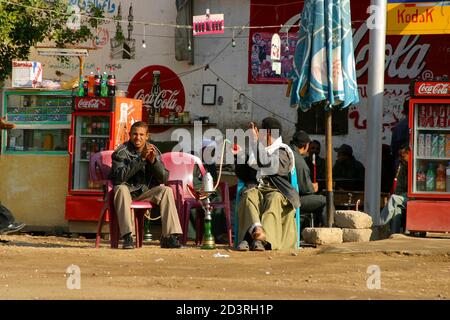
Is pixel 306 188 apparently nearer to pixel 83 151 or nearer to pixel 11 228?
pixel 11 228

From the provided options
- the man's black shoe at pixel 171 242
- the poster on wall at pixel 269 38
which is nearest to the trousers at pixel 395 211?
the man's black shoe at pixel 171 242

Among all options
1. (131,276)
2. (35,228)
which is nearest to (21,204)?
(35,228)

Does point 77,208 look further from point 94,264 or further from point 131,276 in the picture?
point 131,276

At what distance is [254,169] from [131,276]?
301 cm

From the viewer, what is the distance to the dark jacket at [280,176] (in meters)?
12.1

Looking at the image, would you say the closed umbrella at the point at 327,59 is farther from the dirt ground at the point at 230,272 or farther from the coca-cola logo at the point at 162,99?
the coca-cola logo at the point at 162,99

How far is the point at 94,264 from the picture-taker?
34.6 ft

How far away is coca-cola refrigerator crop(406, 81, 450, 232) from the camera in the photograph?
13.8 metres

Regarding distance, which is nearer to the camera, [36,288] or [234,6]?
[36,288]

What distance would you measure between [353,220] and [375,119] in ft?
5.51

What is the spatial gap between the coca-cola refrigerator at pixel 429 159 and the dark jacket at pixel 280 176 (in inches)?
91.8

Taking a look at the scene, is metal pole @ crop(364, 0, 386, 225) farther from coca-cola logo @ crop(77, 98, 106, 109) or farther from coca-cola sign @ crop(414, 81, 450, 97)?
coca-cola logo @ crop(77, 98, 106, 109)

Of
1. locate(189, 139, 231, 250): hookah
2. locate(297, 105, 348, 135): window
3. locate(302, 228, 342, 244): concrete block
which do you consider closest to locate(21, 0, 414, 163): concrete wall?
locate(297, 105, 348, 135): window

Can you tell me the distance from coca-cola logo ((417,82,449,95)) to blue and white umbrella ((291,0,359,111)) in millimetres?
1115
